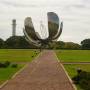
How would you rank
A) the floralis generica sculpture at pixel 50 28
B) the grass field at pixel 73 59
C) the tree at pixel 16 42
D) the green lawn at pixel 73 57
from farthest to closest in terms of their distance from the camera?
the tree at pixel 16 42
the floralis generica sculpture at pixel 50 28
the green lawn at pixel 73 57
the grass field at pixel 73 59

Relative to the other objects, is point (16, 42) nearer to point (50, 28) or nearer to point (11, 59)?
point (50, 28)

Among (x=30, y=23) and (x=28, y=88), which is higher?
(x=30, y=23)

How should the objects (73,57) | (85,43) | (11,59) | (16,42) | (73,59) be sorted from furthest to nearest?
(85,43) → (16,42) → (73,57) → (73,59) → (11,59)

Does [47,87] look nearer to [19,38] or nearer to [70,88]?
[70,88]

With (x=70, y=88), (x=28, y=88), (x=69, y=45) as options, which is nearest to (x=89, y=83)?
(x=70, y=88)

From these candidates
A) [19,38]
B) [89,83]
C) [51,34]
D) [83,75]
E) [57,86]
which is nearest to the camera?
[89,83]

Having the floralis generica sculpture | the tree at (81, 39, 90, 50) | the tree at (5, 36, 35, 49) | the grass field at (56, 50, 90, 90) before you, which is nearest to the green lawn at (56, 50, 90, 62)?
the grass field at (56, 50, 90, 90)

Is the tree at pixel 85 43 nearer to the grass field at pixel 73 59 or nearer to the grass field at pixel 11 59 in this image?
the grass field at pixel 73 59

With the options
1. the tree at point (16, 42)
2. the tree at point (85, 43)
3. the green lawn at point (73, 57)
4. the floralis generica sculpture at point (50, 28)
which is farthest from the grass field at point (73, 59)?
the tree at point (85, 43)

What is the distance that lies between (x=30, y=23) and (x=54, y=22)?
4.16 meters

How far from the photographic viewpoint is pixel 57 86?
18.0 meters

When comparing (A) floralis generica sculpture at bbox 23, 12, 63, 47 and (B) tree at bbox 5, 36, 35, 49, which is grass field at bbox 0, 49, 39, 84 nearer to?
(A) floralis generica sculpture at bbox 23, 12, 63, 47

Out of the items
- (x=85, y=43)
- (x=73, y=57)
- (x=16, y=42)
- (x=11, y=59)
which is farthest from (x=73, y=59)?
(x=85, y=43)

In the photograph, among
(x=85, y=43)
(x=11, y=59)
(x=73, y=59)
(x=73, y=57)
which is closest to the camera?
(x=11, y=59)
